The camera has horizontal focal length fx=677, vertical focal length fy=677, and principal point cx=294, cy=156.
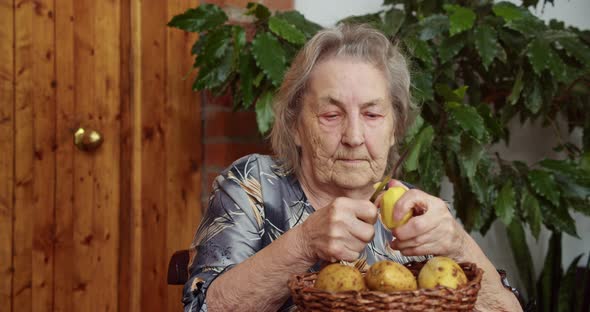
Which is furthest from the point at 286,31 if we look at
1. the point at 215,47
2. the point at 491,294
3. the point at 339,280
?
the point at 339,280

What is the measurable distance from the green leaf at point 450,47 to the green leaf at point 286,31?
1.57 ft

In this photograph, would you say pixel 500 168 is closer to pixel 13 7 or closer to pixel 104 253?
pixel 104 253

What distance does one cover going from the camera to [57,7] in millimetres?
2410

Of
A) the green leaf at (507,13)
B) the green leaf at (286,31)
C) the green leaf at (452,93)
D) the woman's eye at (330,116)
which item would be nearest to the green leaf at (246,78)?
the green leaf at (286,31)

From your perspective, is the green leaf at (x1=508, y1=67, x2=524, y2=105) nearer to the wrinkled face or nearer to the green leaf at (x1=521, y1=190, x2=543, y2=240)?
the green leaf at (x1=521, y1=190, x2=543, y2=240)

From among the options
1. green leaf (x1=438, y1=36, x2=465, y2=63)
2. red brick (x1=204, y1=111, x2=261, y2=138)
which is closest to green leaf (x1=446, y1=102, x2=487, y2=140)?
green leaf (x1=438, y1=36, x2=465, y2=63)

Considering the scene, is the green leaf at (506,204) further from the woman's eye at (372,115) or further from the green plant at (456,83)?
the woman's eye at (372,115)

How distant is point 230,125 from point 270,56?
53 cm

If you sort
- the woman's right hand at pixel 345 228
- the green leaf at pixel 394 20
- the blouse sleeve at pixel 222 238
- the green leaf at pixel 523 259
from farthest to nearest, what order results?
1. the green leaf at pixel 523 259
2. the green leaf at pixel 394 20
3. the blouse sleeve at pixel 222 238
4. the woman's right hand at pixel 345 228

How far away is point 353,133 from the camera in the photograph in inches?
54.9

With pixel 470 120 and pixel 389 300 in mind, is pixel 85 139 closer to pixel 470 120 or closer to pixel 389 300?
pixel 470 120

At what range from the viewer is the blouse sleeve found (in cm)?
130

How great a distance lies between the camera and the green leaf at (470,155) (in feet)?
6.89

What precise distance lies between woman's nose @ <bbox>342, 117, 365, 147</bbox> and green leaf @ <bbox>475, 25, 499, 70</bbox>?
3.05 ft
